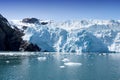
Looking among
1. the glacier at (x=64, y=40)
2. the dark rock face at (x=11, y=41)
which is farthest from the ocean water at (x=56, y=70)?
the glacier at (x=64, y=40)

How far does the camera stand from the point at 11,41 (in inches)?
4675

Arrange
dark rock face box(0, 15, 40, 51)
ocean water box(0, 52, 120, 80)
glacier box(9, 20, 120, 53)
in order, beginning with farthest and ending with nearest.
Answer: glacier box(9, 20, 120, 53) < dark rock face box(0, 15, 40, 51) < ocean water box(0, 52, 120, 80)

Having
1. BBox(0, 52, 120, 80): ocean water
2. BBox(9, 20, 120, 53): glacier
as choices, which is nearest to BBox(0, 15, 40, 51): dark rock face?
BBox(9, 20, 120, 53): glacier

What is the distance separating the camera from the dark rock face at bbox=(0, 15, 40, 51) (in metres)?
116

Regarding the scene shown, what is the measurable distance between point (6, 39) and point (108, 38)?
203ft

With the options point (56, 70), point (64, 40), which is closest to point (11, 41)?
point (64, 40)

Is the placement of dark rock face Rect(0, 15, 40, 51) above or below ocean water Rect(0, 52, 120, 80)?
above

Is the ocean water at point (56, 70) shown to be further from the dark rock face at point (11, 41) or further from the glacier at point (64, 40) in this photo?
the glacier at point (64, 40)

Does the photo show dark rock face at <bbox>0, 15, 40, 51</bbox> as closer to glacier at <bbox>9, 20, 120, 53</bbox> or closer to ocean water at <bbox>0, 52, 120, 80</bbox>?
glacier at <bbox>9, 20, 120, 53</bbox>

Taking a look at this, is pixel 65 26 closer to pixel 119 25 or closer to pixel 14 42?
pixel 119 25

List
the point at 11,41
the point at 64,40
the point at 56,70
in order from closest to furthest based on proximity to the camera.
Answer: the point at 56,70 → the point at 11,41 → the point at 64,40

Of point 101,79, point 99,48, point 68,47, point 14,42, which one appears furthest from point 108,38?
point 101,79

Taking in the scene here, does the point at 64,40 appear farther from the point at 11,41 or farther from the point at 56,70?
the point at 56,70

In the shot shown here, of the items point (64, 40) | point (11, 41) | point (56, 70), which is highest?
point (64, 40)
